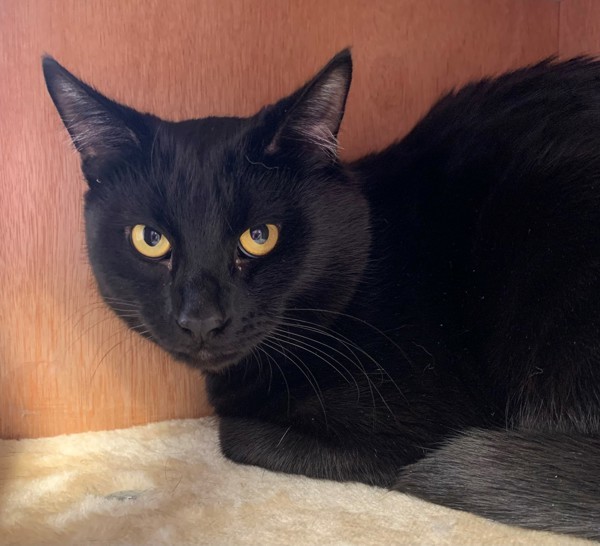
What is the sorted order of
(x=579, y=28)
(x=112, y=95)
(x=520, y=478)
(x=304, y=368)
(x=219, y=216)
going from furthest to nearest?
(x=579, y=28), (x=112, y=95), (x=304, y=368), (x=219, y=216), (x=520, y=478)

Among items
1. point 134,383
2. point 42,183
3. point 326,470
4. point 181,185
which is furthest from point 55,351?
point 326,470

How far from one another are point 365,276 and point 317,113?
29 cm

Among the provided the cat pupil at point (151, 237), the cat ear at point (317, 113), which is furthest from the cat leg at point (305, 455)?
the cat ear at point (317, 113)

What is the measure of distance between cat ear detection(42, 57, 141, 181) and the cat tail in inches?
27.0

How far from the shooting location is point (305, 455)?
1033mm

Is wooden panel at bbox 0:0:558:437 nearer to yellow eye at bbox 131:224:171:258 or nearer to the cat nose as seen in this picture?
yellow eye at bbox 131:224:171:258

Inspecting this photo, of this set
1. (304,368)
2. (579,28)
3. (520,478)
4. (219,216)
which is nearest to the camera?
(520,478)

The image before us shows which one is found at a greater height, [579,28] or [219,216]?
[579,28]

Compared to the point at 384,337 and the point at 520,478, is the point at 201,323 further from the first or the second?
the point at 520,478

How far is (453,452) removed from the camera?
92cm

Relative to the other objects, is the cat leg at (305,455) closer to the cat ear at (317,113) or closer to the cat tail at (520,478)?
→ the cat tail at (520,478)

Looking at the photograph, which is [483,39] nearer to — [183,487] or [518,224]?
[518,224]

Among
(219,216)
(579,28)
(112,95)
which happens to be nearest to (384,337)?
(219,216)

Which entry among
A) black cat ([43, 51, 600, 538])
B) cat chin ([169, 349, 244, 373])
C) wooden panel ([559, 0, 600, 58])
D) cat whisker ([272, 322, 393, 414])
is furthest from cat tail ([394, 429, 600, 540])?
wooden panel ([559, 0, 600, 58])
